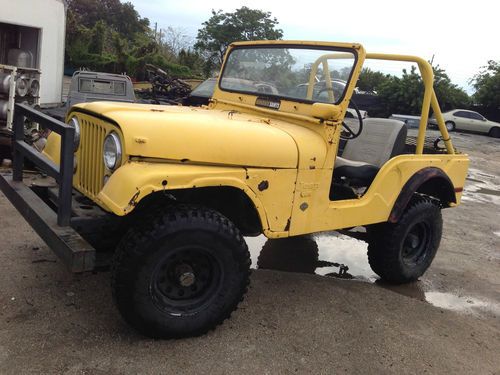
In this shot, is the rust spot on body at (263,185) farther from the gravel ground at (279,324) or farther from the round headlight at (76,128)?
the round headlight at (76,128)

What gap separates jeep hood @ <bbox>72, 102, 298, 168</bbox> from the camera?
2.73m

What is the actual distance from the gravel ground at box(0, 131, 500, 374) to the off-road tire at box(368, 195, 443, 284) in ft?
0.53

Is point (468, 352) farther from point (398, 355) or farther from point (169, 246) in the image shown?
point (169, 246)

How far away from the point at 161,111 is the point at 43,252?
5.88 feet

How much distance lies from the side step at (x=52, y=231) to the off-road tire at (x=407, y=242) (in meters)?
2.49

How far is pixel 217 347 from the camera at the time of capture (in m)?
2.99

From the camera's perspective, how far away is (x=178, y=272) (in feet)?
9.53

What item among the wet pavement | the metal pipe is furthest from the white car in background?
the metal pipe

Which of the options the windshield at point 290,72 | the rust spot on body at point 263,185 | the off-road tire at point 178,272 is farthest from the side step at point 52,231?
the windshield at point 290,72

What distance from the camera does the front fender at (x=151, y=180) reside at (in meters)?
2.56

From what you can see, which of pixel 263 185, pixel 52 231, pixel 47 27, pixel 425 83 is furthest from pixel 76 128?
pixel 47 27

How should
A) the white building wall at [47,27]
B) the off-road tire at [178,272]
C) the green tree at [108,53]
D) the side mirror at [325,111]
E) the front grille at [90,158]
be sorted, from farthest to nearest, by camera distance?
the green tree at [108,53] → the white building wall at [47,27] → the side mirror at [325,111] → the front grille at [90,158] → the off-road tire at [178,272]

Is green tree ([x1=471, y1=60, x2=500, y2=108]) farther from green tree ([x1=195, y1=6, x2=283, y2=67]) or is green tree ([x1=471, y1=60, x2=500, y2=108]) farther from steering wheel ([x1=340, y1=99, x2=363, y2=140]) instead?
steering wheel ([x1=340, y1=99, x2=363, y2=140])

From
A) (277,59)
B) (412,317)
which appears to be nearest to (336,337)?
(412,317)
